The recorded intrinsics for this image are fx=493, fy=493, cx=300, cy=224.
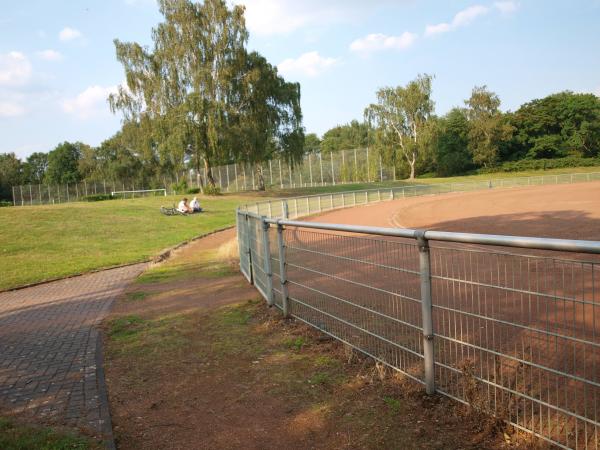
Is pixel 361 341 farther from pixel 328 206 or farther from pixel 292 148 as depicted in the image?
pixel 292 148

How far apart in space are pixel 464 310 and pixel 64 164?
101 m

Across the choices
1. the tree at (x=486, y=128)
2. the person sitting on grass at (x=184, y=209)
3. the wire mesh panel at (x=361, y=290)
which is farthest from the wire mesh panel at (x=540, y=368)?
the tree at (x=486, y=128)

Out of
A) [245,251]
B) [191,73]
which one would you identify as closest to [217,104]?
[191,73]

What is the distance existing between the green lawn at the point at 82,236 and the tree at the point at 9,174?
50.4 meters

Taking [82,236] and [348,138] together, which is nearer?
[82,236]

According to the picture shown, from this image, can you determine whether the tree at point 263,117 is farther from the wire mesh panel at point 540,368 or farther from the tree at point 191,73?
the wire mesh panel at point 540,368

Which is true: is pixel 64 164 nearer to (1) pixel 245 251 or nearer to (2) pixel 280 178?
(2) pixel 280 178

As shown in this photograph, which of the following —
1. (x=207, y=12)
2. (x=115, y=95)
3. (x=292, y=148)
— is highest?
(x=207, y=12)

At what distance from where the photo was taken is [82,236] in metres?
20.3

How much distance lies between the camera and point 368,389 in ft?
13.9

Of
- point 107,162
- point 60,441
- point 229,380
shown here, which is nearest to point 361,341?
point 229,380

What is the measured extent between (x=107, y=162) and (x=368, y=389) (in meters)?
80.6

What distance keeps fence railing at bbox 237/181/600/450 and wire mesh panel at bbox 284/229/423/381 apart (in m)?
0.02

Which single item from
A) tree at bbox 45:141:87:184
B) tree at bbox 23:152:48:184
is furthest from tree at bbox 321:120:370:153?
tree at bbox 23:152:48:184
